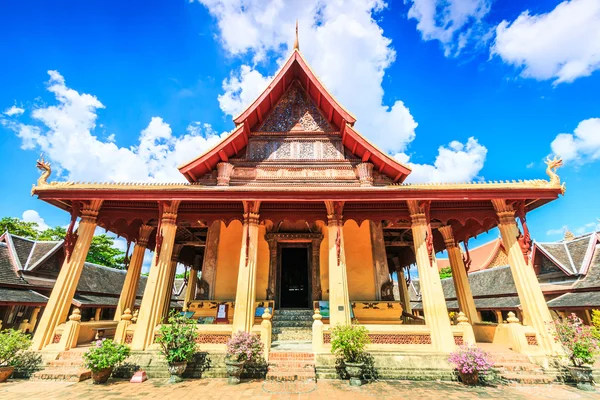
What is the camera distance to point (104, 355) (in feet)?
19.4

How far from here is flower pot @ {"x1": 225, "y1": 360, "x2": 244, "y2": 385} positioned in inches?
235

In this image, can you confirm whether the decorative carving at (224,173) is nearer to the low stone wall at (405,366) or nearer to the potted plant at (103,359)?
the potted plant at (103,359)

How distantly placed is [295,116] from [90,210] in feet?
25.6

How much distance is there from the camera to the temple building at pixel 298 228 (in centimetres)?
721

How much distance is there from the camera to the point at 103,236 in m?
28.9

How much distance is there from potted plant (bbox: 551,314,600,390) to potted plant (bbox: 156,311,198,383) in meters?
8.24

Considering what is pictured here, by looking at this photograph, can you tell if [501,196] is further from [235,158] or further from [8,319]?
[8,319]

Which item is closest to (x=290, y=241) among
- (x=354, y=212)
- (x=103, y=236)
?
(x=354, y=212)

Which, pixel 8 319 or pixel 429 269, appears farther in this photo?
pixel 8 319

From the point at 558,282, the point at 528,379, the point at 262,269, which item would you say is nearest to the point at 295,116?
the point at 262,269

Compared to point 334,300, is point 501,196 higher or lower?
higher

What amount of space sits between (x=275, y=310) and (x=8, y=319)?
12813 mm

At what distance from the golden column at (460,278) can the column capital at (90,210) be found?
12.1 meters

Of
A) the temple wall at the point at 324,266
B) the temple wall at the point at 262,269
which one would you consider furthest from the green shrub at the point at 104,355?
the temple wall at the point at 324,266
